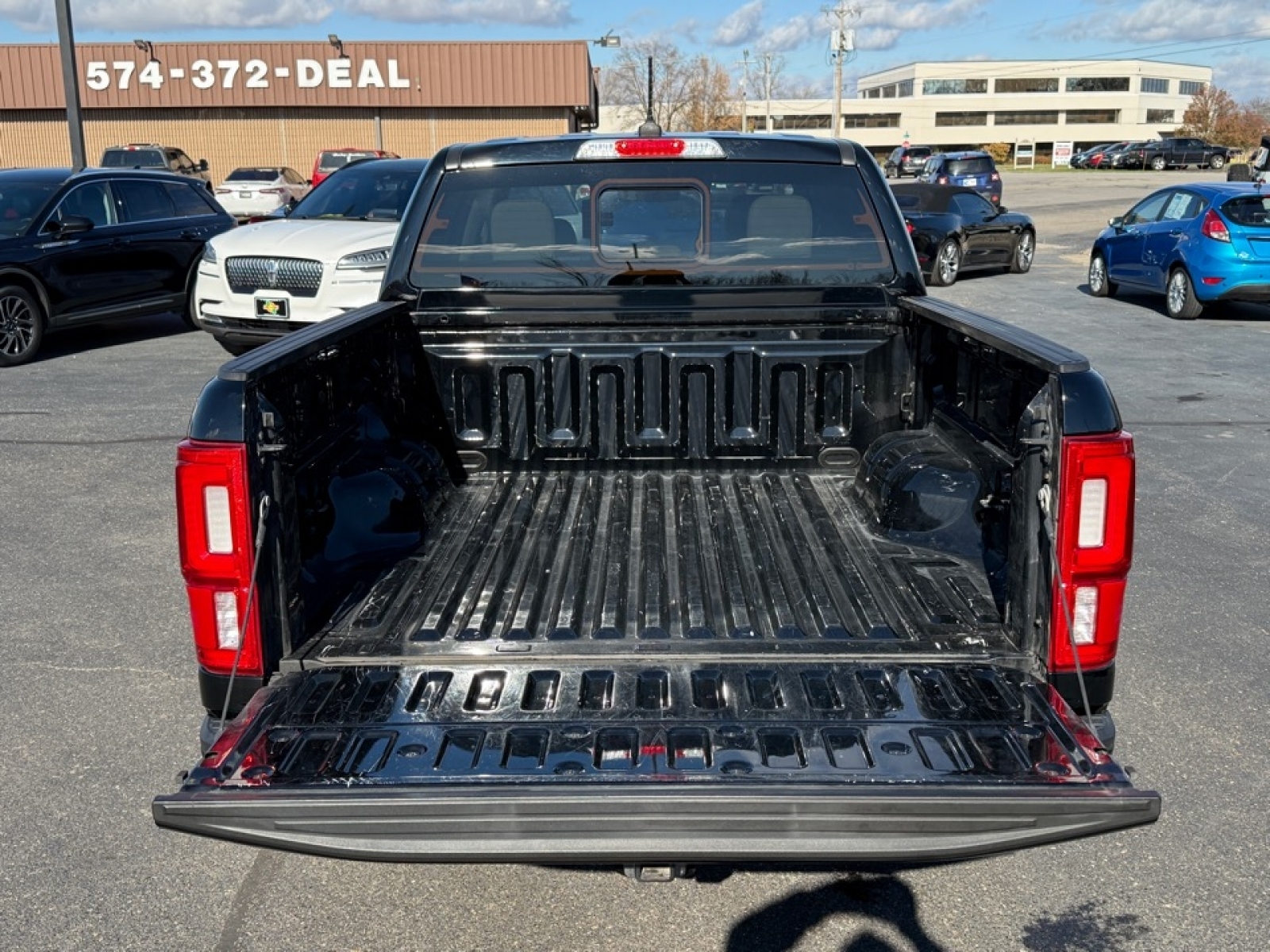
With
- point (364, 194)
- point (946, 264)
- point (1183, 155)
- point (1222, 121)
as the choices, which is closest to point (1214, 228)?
point (946, 264)

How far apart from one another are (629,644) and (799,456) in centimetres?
153

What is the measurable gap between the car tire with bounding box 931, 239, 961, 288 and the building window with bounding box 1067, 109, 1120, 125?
106 m

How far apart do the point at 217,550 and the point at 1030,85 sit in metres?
128

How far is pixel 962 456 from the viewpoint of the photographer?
361 centimetres

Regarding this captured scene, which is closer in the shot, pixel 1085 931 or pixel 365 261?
pixel 1085 931

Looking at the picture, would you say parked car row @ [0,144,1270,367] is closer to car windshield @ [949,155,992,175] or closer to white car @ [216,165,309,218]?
car windshield @ [949,155,992,175]

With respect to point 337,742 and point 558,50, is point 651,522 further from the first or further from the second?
point 558,50

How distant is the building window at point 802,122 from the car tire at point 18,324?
106084 millimetres

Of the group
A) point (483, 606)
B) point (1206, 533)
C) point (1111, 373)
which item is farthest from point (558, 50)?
point (483, 606)

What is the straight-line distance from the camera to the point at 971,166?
102 feet

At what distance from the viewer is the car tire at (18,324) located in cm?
1166

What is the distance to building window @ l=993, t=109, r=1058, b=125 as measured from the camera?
11350 cm

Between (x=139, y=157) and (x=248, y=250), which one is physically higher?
(x=139, y=157)

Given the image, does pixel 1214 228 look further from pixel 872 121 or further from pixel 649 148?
pixel 872 121
